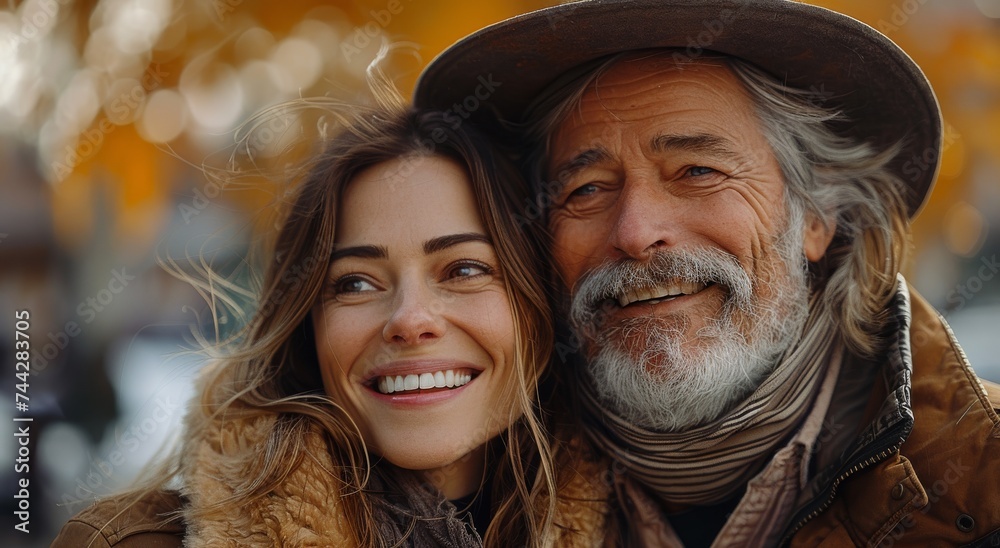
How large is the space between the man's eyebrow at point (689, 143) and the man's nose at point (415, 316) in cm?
84

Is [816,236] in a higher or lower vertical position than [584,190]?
lower

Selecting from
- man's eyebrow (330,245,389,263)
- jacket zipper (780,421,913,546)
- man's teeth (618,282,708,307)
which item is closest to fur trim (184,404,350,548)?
man's eyebrow (330,245,389,263)

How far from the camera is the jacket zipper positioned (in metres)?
2.19

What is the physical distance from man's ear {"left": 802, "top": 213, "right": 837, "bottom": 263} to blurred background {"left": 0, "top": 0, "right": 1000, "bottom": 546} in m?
1.87

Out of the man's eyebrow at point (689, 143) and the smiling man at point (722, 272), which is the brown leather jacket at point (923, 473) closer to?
the smiling man at point (722, 272)

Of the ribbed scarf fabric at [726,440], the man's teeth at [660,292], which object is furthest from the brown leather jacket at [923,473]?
the man's teeth at [660,292]

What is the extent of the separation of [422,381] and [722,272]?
0.96 m

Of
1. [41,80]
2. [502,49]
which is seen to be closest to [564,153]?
[502,49]

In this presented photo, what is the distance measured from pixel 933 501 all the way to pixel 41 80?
5.31 m

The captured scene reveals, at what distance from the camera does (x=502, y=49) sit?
262 cm

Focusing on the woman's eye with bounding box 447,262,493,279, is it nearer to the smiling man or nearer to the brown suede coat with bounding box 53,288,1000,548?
the smiling man

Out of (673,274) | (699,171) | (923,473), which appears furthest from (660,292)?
(923,473)

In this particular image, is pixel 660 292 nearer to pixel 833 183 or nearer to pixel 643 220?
pixel 643 220

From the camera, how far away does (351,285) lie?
2400 millimetres
